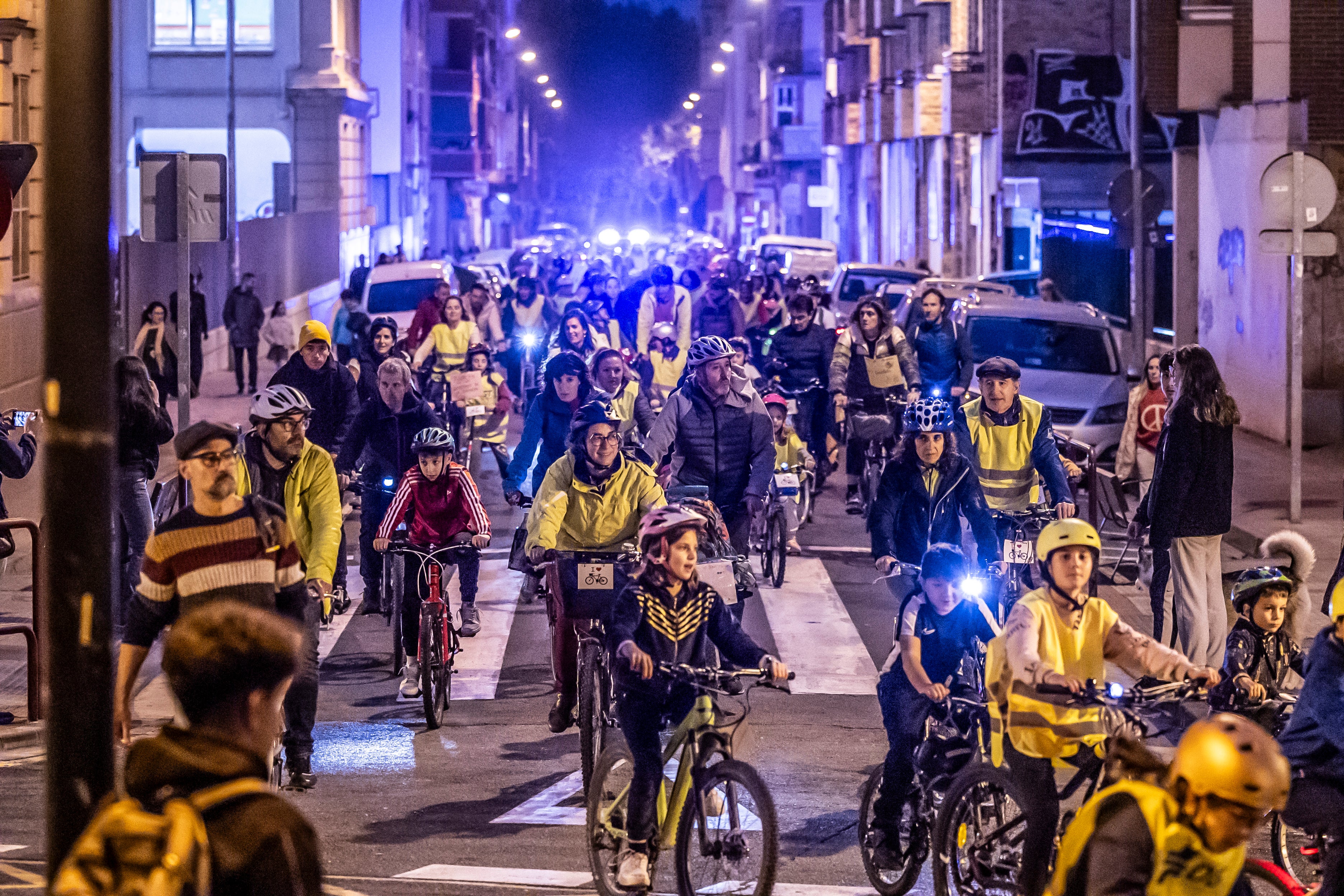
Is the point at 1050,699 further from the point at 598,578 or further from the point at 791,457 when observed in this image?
the point at 791,457

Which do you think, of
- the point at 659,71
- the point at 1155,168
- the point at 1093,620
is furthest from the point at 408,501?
the point at 659,71

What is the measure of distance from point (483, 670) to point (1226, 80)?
1829 centimetres

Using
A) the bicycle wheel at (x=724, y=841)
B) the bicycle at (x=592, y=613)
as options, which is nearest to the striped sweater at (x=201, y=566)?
the bicycle wheel at (x=724, y=841)

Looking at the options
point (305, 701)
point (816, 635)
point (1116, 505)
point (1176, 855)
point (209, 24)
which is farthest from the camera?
point (209, 24)

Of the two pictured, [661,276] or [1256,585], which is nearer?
[1256,585]

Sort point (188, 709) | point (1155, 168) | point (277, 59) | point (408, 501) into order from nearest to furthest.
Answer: point (188, 709)
point (408, 501)
point (1155, 168)
point (277, 59)

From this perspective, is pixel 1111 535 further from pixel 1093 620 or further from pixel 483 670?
pixel 1093 620

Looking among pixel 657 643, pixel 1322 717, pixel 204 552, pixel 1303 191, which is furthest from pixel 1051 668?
pixel 1303 191

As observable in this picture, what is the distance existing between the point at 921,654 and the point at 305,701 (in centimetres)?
280

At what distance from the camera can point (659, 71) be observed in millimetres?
150250

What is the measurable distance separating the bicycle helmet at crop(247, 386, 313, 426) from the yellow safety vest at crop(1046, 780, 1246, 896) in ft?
17.9

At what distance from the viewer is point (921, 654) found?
719cm

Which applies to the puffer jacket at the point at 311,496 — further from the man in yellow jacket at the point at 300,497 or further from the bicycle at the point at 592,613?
the bicycle at the point at 592,613

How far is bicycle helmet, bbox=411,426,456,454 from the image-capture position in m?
10.4
